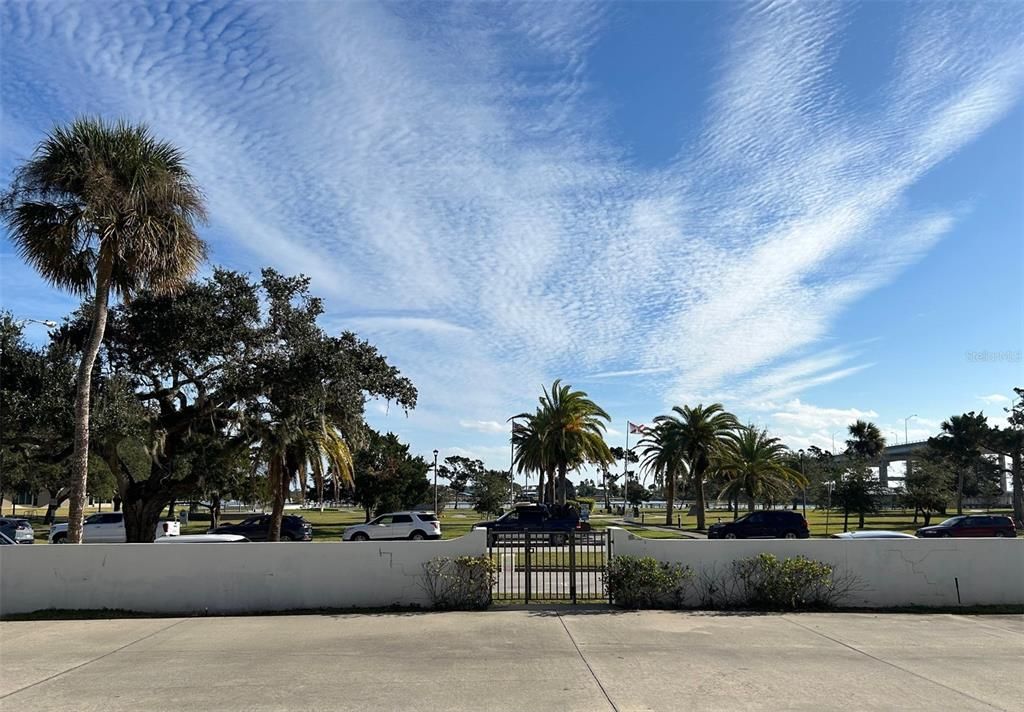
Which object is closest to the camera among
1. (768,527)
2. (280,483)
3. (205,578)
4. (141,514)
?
(205,578)

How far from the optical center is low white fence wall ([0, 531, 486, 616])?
13281 millimetres

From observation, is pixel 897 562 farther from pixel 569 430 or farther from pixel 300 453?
pixel 569 430

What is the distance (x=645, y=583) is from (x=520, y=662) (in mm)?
4555

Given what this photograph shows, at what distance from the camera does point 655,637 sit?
10750 mm

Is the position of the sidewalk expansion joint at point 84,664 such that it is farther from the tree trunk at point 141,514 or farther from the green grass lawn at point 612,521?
the green grass lawn at point 612,521

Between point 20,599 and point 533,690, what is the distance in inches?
407

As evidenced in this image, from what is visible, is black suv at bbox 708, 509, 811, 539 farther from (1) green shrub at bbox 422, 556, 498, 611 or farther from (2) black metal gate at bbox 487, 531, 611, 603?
(1) green shrub at bbox 422, 556, 498, 611

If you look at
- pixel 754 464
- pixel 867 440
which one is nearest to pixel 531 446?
pixel 754 464

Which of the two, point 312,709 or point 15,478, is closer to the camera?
point 312,709

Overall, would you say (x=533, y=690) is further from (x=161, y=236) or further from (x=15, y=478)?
(x=15, y=478)

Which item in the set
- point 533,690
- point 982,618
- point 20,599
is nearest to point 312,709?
point 533,690

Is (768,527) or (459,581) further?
(768,527)

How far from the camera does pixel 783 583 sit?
13172mm

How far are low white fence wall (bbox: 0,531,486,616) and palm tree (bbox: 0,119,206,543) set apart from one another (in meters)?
1.82
